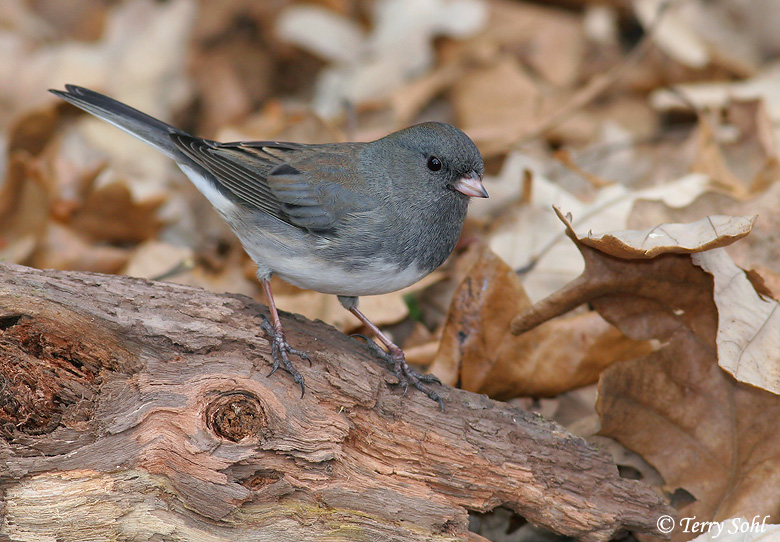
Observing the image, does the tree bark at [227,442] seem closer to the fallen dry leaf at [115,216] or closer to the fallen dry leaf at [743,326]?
the fallen dry leaf at [743,326]

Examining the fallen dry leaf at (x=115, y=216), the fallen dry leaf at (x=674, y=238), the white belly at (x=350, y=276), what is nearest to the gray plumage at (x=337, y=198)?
the white belly at (x=350, y=276)

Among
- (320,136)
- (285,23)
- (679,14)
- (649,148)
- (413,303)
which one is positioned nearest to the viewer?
(413,303)

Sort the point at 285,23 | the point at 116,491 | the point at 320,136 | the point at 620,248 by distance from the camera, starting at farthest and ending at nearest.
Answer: the point at 285,23
the point at 320,136
the point at 620,248
the point at 116,491

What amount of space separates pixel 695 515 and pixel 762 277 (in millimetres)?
806

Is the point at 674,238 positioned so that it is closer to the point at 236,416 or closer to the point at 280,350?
the point at 280,350

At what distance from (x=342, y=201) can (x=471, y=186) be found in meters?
0.47

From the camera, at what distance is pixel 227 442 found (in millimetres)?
2061

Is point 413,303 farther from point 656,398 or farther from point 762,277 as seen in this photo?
point 762,277

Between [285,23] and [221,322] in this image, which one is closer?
[221,322]

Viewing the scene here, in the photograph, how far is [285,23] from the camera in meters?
5.42

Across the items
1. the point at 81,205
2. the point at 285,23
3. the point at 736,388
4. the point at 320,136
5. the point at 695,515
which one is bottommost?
the point at 695,515

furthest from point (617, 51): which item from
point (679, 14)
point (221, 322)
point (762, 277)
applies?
point (221, 322)

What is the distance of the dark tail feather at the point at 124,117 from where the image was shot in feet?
10.1

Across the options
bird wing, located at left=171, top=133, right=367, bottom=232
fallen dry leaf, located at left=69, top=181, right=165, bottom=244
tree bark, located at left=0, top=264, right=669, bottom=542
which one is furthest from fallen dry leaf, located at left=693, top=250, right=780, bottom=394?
fallen dry leaf, located at left=69, top=181, right=165, bottom=244
